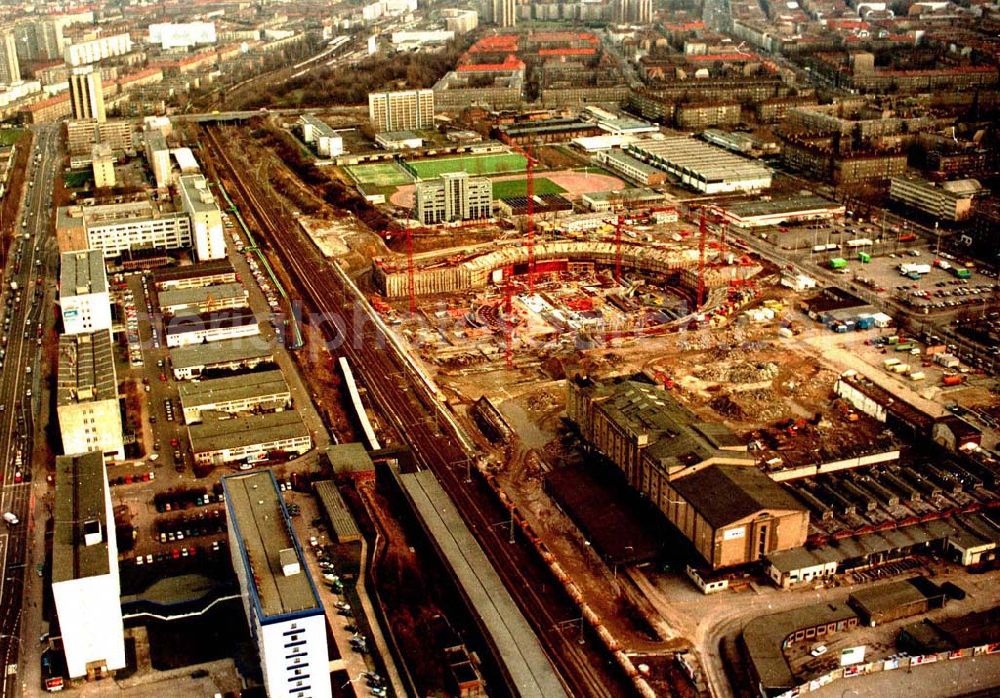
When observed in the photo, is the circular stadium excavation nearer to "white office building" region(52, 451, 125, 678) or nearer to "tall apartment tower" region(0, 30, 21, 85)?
"white office building" region(52, 451, 125, 678)

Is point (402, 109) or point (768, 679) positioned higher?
point (402, 109)

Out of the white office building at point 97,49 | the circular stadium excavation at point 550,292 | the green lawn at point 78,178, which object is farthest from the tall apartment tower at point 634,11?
the circular stadium excavation at point 550,292

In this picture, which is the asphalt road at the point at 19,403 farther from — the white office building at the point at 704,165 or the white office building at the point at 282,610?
the white office building at the point at 704,165

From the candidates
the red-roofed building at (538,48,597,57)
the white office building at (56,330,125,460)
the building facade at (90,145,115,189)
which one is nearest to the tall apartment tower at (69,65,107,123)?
the building facade at (90,145,115,189)

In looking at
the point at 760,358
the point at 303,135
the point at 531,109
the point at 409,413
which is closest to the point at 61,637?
the point at 409,413

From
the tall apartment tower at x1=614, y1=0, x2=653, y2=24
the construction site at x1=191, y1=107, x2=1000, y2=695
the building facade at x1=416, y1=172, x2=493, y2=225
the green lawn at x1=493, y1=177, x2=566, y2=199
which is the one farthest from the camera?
the tall apartment tower at x1=614, y1=0, x2=653, y2=24

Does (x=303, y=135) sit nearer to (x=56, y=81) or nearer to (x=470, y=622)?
(x=56, y=81)

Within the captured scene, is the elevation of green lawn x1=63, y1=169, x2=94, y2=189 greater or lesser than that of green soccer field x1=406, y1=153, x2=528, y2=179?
greater
